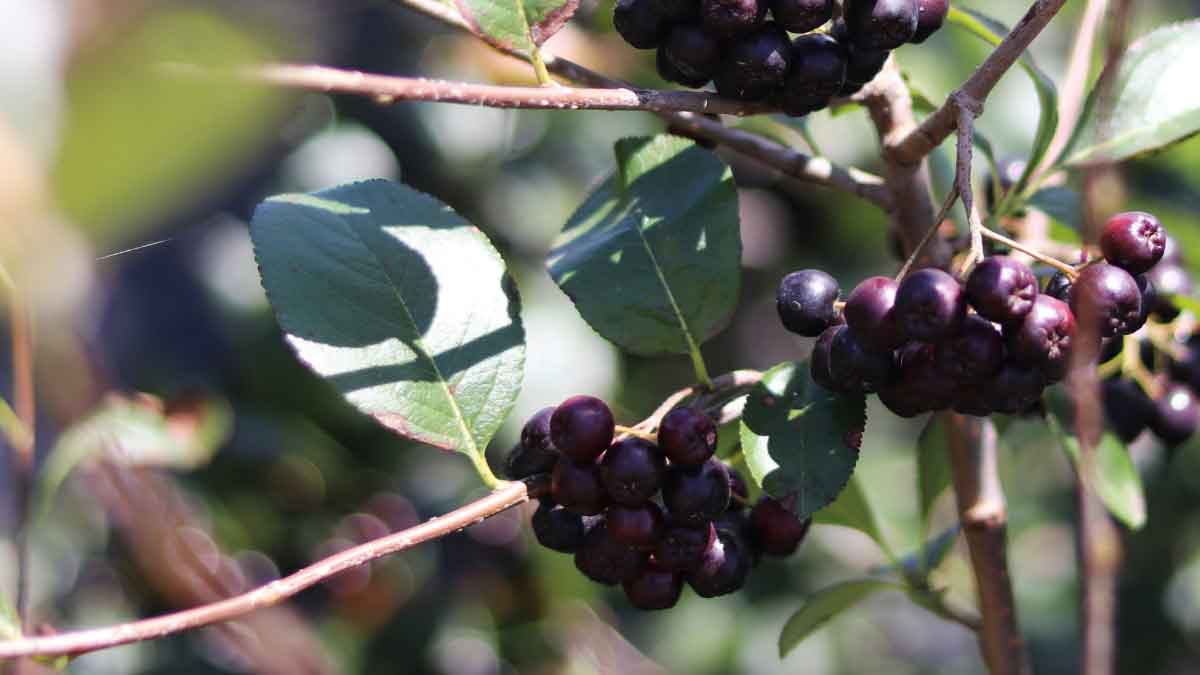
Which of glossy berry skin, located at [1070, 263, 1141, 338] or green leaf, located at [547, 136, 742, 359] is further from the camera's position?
green leaf, located at [547, 136, 742, 359]

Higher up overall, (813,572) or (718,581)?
(718,581)

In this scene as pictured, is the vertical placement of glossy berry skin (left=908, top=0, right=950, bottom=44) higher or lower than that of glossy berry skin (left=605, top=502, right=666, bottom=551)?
higher

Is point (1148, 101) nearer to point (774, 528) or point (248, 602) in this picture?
point (774, 528)

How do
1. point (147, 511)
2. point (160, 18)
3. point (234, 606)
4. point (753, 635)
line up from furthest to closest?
point (753, 635)
point (234, 606)
point (147, 511)
point (160, 18)

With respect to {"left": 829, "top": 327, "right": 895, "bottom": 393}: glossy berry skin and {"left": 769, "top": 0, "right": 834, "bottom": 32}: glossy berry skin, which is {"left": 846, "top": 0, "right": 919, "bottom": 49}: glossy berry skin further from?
{"left": 829, "top": 327, "right": 895, "bottom": 393}: glossy berry skin

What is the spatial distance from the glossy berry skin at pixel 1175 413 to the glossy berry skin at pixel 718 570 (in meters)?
0.55

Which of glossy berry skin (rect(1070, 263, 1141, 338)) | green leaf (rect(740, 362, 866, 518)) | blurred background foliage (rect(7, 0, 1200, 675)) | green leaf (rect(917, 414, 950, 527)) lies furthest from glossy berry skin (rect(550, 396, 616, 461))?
blurred background foliage (rect(7, 0, 1200, 675))

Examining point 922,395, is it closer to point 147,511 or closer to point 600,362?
point 147,511

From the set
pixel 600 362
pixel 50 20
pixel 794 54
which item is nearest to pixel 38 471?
pixel 600 362

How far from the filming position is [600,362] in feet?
6.89

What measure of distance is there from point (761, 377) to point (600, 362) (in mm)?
1155

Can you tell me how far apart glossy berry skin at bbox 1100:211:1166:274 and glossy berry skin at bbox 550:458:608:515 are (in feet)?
1.30

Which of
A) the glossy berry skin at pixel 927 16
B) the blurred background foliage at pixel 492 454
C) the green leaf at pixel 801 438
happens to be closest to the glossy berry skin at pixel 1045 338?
the green leaf at pixel 801 438

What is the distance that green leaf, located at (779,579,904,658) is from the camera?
1.19 meters
